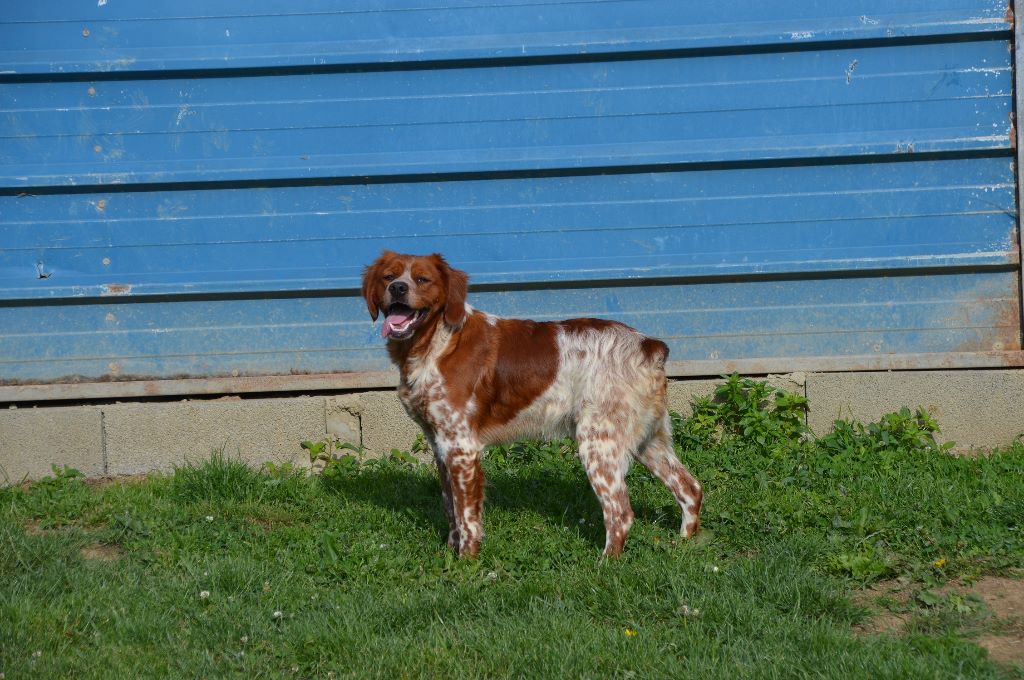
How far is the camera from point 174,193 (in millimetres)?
6254

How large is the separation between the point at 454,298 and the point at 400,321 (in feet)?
0.92

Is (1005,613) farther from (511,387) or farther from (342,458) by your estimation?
(342,458)

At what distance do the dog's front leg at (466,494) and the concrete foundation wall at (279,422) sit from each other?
4.73 feet

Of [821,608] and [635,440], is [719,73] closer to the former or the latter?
[635,440]

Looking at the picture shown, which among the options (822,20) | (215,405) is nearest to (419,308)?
(215,405)

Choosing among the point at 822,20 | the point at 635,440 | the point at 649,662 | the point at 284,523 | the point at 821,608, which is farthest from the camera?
the point at 822,20

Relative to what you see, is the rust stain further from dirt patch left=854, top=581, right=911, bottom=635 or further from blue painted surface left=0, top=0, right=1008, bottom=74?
dirt patch left=854, top=581, right=911, bottom=635

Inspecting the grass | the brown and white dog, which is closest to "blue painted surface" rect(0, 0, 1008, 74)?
the brown and white dog

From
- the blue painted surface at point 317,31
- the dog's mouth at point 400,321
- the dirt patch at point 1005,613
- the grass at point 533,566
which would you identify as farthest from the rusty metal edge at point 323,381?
the dirt patch at point 1005,613

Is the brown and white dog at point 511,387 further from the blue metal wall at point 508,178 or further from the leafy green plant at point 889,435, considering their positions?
the leafy green plant at point 889,435

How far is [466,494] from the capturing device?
4.83m

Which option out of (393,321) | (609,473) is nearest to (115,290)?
(393,321)

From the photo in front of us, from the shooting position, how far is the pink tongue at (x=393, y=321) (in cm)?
479

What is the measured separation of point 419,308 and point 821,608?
2171 mm
